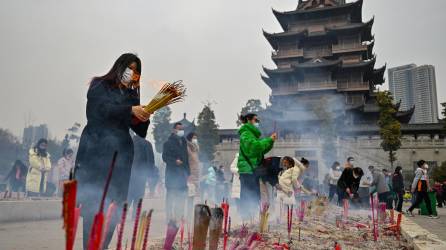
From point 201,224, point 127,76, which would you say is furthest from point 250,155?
point 201,224

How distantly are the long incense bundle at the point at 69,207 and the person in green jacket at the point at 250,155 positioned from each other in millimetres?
3400

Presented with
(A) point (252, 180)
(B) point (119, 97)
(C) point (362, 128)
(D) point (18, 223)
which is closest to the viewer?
(B) point (119, 97)

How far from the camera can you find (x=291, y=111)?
102ft

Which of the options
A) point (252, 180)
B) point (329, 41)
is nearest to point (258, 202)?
point (252, 180)

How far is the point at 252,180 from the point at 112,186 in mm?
2603

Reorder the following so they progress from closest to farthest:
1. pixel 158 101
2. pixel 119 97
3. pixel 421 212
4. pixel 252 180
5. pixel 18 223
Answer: pixel 158 101 < pixel 119 97 < pixel 252 180 < pixel 18 223 < pixel 421 212

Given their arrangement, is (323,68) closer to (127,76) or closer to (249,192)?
(249,192)

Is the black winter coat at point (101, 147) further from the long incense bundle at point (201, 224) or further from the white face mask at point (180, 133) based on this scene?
the white face mask at point (180, 133)

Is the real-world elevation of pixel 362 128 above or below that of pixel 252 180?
above

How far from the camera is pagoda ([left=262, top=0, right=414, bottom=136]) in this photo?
97.0 feet

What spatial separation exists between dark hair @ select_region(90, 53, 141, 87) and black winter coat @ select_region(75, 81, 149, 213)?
43 mm

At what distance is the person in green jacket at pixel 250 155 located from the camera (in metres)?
4.46

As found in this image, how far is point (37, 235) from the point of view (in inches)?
187

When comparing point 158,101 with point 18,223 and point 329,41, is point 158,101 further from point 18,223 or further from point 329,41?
point 329,41
